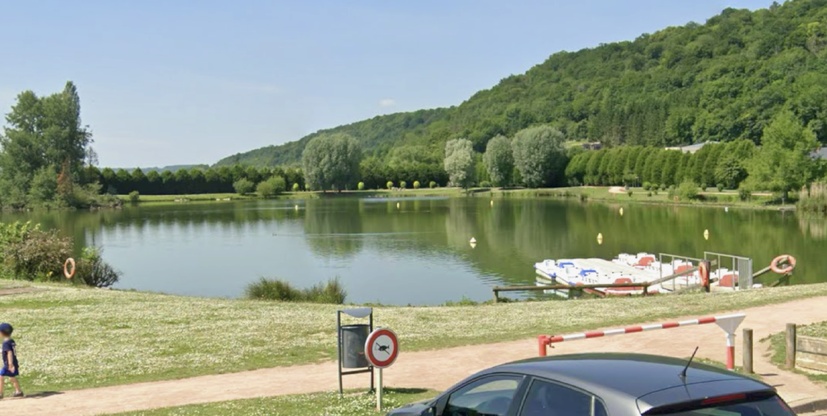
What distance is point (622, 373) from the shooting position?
5.79 m

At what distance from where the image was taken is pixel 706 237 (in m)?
60.0

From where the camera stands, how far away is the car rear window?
528 centimetres

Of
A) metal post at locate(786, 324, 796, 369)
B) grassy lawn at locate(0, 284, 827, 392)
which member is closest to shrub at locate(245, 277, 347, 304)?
grassy lawn at locate(0, 284, 827, 392)

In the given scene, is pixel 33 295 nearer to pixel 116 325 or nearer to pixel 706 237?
pixel 116 325

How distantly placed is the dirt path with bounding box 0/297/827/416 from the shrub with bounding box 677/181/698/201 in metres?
92.6

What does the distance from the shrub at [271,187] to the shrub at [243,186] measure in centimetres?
196

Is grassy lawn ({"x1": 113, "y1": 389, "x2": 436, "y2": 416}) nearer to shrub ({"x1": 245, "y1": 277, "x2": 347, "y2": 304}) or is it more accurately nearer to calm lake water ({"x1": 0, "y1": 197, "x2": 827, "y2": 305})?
shrub ({"x1": 245, "y1": 277, "x2": 347, "y2": 304})

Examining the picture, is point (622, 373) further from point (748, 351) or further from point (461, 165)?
point (461, 165)

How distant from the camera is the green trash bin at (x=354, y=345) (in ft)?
41.5

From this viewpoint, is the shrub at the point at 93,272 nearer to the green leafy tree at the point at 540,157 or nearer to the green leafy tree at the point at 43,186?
the green leafy tree at the point at 43,186

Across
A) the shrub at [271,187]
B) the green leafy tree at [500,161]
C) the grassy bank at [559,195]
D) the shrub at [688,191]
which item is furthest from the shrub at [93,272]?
the shrub at [271,187]

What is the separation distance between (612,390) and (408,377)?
9351mm

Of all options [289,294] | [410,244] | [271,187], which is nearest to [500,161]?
[271,187]

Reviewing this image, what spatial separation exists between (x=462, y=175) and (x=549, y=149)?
830 inches
